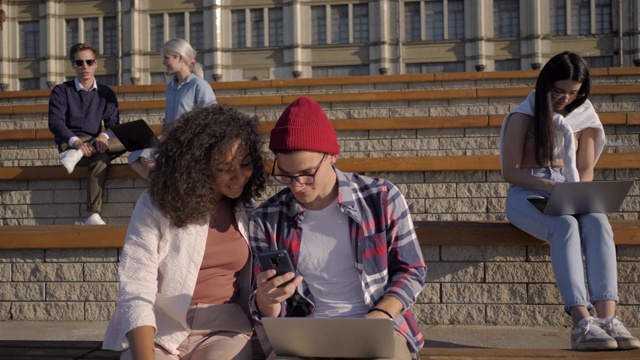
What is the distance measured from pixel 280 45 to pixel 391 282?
110ft

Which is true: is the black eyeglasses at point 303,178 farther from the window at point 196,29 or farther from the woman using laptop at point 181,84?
the window at point 196,29

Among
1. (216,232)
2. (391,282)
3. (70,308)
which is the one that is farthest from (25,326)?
(391,282)

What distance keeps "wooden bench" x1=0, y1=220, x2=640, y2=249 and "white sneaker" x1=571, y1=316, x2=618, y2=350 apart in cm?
99

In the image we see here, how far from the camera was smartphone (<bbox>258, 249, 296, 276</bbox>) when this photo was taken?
2633mm

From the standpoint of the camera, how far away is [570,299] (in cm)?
375

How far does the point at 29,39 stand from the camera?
38.2m

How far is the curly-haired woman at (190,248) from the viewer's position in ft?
9.37

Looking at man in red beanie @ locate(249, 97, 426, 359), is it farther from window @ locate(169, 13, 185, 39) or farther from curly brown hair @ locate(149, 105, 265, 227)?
window @ locate(169, 13, 185, 39)

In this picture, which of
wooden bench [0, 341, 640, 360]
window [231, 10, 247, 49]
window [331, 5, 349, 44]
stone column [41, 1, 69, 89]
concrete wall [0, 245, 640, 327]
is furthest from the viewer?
stone column [41, 1, 69, 89]

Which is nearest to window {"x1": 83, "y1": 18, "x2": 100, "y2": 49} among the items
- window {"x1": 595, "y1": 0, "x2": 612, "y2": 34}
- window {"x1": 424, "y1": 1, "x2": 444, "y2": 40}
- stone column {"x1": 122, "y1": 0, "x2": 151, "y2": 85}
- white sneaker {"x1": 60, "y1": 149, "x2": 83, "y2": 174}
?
stone column {"x1": 122, "y1": 0, "x2": 151, "y2": 85}

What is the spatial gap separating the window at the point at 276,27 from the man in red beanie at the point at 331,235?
109 feet

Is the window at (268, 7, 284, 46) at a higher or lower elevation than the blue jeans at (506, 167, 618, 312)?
higher

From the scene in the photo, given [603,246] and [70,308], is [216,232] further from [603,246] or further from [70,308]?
[70,308]

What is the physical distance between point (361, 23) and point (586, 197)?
105 feet
